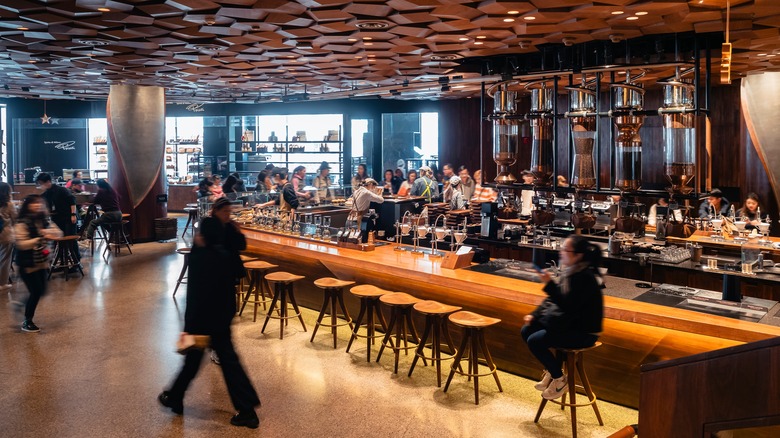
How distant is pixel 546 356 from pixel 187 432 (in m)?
2.48

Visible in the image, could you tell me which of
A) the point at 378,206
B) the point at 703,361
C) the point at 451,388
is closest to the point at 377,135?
the point at 378,206

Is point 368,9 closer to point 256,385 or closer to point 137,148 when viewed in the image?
point 256,385

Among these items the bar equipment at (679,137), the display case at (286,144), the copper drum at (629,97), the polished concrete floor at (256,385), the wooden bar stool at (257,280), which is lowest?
the polished concrete floor at (256,385)

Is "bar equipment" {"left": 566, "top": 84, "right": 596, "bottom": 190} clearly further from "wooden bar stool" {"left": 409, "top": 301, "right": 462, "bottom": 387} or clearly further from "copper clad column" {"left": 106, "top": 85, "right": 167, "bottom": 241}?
"copper clad column" {"left": 106, "top": 85, "right": 167, "bottom": 241}

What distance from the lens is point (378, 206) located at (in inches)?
364

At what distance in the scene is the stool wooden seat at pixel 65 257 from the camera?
9.57 m

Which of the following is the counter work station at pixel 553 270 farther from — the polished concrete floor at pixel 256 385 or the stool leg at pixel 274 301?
the stool leg at pixel 274 301

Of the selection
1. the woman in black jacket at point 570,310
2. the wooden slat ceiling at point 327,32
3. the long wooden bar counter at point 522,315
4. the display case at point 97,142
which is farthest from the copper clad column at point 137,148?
the woman in black jacket at point 570,310

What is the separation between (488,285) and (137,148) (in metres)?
9.53

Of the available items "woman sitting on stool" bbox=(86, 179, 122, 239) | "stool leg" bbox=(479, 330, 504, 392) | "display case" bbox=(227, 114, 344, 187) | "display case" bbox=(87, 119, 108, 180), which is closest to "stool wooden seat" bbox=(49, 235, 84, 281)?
"woman sitting on stool" bbox=(86, 179, 122, 239)

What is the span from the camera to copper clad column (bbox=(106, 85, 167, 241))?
486 inches

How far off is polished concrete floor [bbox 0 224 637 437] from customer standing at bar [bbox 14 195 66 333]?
382mm

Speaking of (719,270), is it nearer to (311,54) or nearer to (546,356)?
(546,356)

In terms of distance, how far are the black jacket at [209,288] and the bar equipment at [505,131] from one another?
10.1 ft
